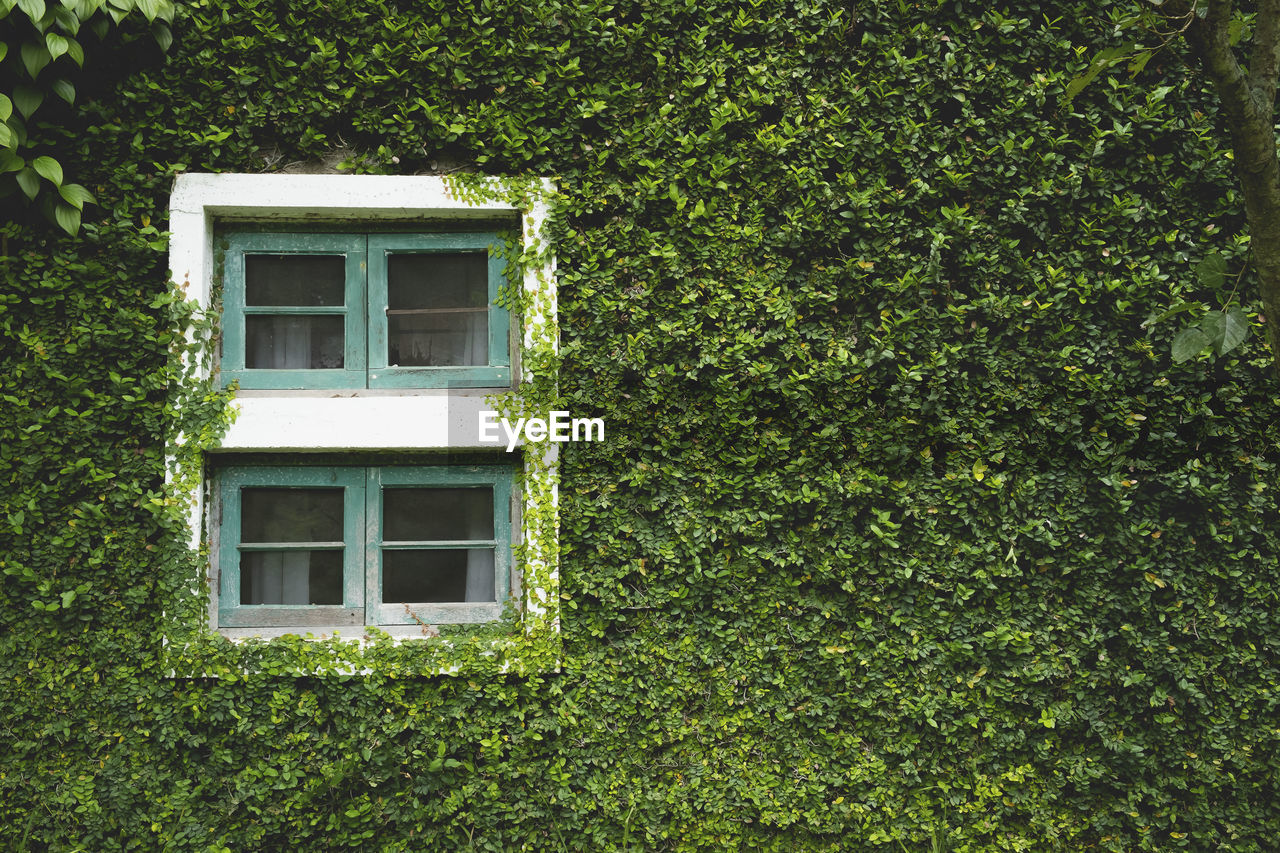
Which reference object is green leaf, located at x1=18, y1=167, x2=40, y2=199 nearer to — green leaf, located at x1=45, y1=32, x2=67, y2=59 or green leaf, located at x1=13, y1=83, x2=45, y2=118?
green leaf, located at x1=13, y1=83, x2=45, y2=118

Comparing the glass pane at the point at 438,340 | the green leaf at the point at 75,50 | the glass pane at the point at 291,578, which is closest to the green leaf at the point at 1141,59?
the glass pane at the point at 438,340

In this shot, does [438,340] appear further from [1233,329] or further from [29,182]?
[1233,329]

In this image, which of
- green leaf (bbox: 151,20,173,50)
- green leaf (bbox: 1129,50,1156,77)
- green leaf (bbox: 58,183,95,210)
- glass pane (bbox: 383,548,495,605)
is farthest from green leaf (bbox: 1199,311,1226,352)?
green leaf (bbox: 58,183,95,210)

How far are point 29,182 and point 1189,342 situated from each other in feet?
14.4

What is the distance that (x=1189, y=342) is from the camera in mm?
2459

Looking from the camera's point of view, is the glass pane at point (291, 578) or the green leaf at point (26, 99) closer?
the green leaf at point (26, 99)

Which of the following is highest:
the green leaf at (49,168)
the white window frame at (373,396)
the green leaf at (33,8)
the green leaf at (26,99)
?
the green leaf at (33,8)

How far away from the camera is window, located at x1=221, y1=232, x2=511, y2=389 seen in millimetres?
3146

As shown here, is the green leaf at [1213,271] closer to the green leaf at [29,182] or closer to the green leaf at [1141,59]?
the green leaf at [1141,59]

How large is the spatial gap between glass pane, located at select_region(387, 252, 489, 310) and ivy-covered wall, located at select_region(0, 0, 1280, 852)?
1.32 feet

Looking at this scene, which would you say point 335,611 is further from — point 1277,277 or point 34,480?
point 1277,277

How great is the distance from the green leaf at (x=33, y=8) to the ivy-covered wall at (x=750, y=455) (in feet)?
1.18

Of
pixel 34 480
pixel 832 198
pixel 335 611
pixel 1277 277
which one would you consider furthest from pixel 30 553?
pixel 1277 277

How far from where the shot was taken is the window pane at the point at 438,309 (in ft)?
10.5
